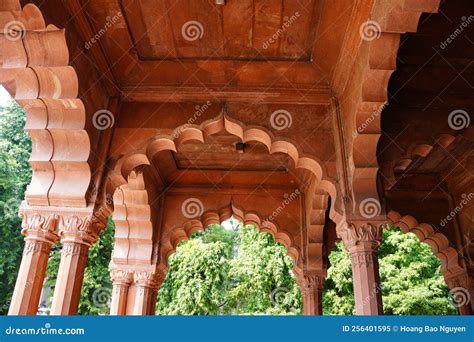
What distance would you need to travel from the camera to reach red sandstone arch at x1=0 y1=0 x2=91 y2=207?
575cm

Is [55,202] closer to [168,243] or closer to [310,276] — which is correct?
[168,243]

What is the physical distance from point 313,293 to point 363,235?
4753 millimetres

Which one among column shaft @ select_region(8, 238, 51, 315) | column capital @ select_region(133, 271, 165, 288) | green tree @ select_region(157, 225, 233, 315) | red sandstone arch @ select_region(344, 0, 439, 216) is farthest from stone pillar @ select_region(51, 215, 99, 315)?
green tree @ select_region(157, 225, 233, 315)

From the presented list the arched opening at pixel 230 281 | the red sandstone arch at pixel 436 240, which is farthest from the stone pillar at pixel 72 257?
the arched opening at pixel 230 281

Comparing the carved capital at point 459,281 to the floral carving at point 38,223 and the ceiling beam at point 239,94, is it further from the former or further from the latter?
the floral carving at point 38,223

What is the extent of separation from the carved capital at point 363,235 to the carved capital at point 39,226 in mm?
4648

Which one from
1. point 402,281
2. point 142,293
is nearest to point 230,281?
point 402,281

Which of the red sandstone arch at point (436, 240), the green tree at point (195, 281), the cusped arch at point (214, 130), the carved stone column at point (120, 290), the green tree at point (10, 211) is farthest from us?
the green tree at point (195, 281)

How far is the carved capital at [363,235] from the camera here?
6789 millimetres

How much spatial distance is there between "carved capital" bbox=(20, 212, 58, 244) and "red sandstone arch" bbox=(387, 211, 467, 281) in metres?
7.65

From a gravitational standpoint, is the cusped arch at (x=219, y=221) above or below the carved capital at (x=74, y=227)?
above

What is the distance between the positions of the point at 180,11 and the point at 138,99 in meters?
1.97

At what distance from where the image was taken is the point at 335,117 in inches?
296

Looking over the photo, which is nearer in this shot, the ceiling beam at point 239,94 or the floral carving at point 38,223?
the floral carving at point 38,223
